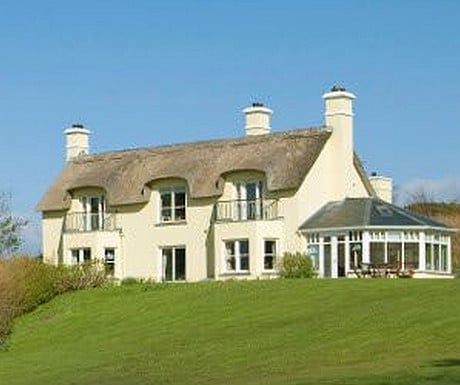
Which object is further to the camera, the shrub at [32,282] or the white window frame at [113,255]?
the white window frame at [113,255]

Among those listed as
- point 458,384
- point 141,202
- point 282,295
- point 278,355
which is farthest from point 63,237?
point 458,384

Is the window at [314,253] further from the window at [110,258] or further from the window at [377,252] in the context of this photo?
the window at [110,258]

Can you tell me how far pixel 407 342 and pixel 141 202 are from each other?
31.6 m

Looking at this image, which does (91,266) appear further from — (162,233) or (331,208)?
(331,208)

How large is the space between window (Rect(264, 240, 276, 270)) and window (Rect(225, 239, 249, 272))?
925mm

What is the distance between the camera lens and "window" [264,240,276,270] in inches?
2147

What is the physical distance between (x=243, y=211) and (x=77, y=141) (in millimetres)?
15389

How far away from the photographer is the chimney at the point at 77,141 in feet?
219

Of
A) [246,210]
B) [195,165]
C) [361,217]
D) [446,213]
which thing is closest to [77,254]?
[195,165]

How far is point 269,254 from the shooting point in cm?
5469

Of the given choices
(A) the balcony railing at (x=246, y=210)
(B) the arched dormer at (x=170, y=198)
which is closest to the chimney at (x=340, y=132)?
(A) the balcony railing at (x=246, y=210)

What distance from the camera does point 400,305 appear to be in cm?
3544

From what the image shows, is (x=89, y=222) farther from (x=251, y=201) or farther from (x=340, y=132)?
(x=340, y=132)

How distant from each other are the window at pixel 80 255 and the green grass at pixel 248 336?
10.2 meters
